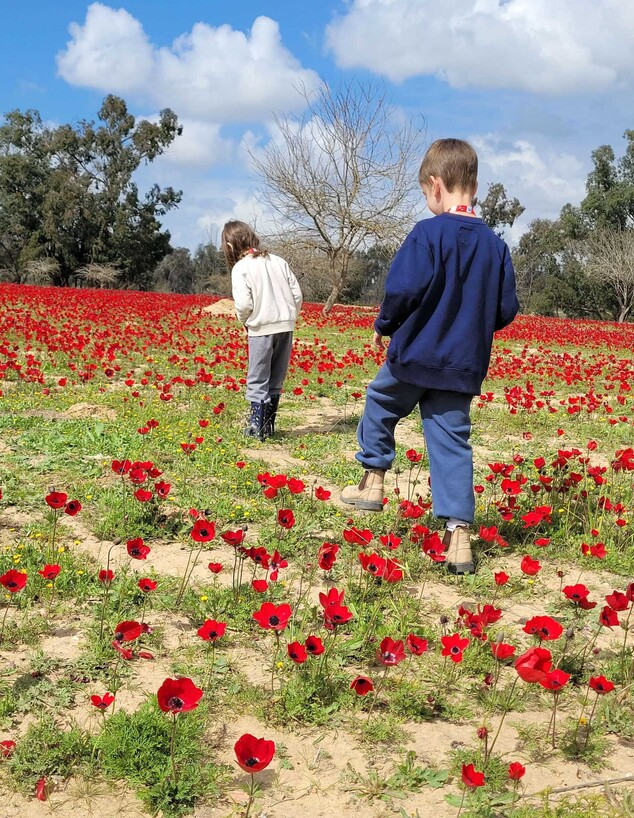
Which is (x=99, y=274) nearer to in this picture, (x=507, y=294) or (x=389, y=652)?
(x=507, y=294)

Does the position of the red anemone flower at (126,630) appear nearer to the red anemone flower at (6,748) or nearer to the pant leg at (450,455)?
the red anemone flower at (6,748)

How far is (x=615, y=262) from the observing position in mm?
42094

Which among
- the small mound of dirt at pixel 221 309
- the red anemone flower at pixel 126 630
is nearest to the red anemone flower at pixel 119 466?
the red anemone flower at pixel 126 630

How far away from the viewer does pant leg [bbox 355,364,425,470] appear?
4.00 m

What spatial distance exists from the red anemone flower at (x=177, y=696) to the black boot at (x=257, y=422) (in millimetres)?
4301

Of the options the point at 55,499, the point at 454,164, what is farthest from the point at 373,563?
the point at 454,164

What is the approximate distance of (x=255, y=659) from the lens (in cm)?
283

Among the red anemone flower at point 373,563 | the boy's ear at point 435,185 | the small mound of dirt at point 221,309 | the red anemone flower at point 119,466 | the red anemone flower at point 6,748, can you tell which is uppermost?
the boy's ear at point 435,185

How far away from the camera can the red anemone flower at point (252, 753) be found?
5.74 ft

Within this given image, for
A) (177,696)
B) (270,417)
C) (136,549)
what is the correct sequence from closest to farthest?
(177,696) → (136,549) → (270,417)

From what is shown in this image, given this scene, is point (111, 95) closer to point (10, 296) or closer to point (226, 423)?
point (10, 296)

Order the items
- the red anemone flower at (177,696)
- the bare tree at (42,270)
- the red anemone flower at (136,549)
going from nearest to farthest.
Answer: the red anemone flower at (177,696) → the red anemone flower at (136,549) → the bare tree at (42,270)

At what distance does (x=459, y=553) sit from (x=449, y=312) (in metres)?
1.22

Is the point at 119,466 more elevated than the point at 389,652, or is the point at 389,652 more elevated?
the point at 119,466
